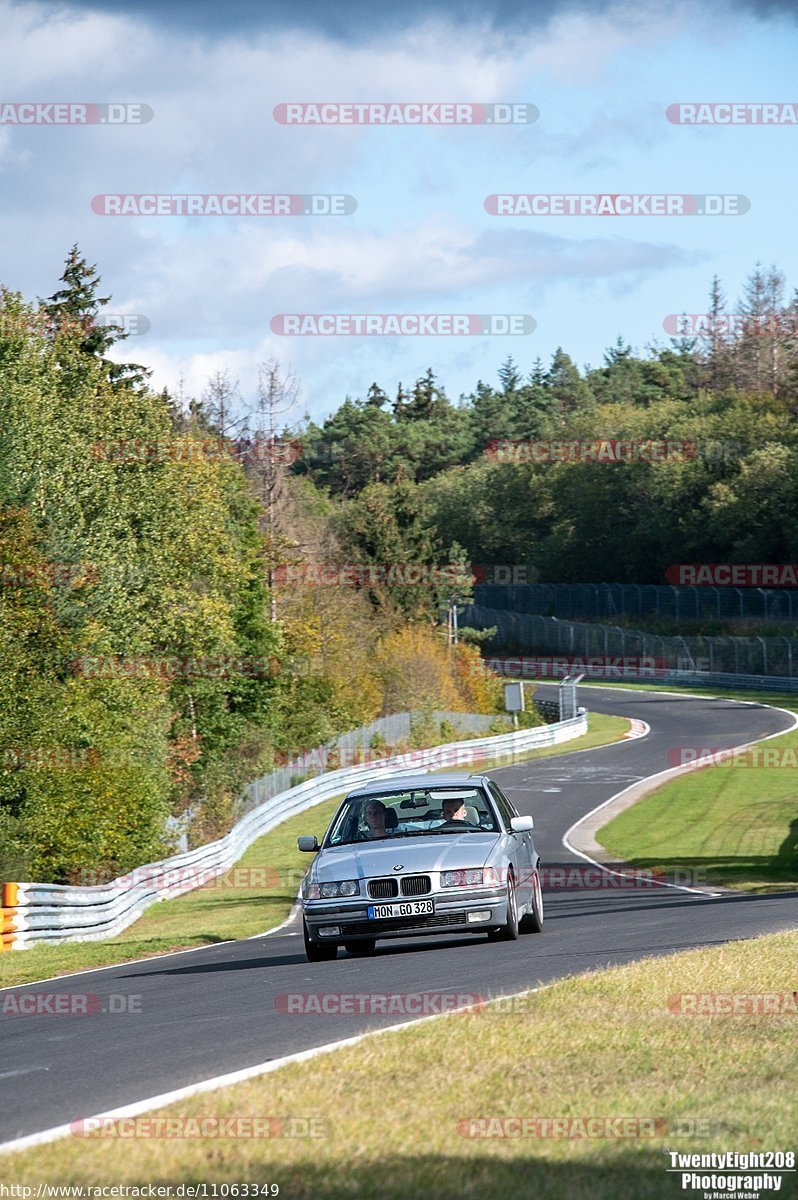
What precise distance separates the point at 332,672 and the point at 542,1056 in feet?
217

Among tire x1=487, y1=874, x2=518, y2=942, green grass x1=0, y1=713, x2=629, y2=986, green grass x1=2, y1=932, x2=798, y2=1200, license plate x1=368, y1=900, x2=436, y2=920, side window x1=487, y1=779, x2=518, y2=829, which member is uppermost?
side window x1=487, y1=779, x2=518, y2=829

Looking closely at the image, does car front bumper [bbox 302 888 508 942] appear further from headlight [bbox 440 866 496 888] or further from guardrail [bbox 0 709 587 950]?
guardrail [bbox 0 709 587 950]

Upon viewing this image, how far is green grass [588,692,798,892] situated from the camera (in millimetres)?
29750

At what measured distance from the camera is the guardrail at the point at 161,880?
22766 mm

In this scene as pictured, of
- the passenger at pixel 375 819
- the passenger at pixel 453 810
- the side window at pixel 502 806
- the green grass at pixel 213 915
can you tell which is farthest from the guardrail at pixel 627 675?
the passenger at pixel 375 819

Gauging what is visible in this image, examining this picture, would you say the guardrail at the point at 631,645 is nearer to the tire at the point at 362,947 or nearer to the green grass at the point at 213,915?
the green grass at the point at 213,915

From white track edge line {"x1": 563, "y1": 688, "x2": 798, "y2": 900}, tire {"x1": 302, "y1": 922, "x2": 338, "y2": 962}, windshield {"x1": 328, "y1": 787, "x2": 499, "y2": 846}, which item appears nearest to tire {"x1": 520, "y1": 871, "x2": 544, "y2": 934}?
windshield {"x1": 328, "y1": 787, "x2": 499, "y2": 846}

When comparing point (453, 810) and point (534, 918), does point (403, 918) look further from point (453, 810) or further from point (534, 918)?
point (534, 918)

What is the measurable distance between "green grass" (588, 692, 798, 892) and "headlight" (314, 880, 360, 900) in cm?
1411

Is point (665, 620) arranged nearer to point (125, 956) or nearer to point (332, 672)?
point (332, 672)

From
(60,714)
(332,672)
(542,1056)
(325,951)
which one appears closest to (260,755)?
(332,672)

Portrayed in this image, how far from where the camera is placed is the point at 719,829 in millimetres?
37250

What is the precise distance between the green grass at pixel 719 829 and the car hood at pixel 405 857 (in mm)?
13302

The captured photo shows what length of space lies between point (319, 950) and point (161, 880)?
1739cm
